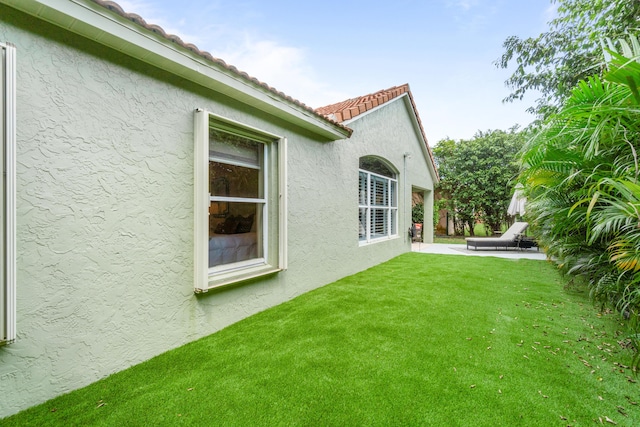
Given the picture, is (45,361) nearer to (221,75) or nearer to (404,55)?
(221,75)

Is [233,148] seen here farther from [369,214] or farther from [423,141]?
[423,141]

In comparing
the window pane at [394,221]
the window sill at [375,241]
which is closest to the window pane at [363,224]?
the window sill at [375,241]

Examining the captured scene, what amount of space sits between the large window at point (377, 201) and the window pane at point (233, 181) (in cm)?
422

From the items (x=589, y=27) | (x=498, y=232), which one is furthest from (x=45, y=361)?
(x=498, y=232)

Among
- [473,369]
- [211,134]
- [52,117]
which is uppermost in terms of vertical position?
[211,134]

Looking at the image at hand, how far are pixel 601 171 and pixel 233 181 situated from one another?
15.4ft

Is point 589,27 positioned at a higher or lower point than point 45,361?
higher

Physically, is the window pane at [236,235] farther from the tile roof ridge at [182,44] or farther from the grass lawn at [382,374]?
the tile roof ridge at [182,44]

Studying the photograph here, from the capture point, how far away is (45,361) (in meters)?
2.23

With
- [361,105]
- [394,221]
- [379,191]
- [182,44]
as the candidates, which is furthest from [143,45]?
[394,221]

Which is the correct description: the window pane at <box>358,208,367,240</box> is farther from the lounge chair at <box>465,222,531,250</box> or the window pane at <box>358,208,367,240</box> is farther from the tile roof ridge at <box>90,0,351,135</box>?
the lounge chair at <box>465,222,531,250</box>

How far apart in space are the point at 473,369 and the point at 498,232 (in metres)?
17.0

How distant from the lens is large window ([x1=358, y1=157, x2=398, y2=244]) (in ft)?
27.2

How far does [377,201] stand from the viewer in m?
9.25
